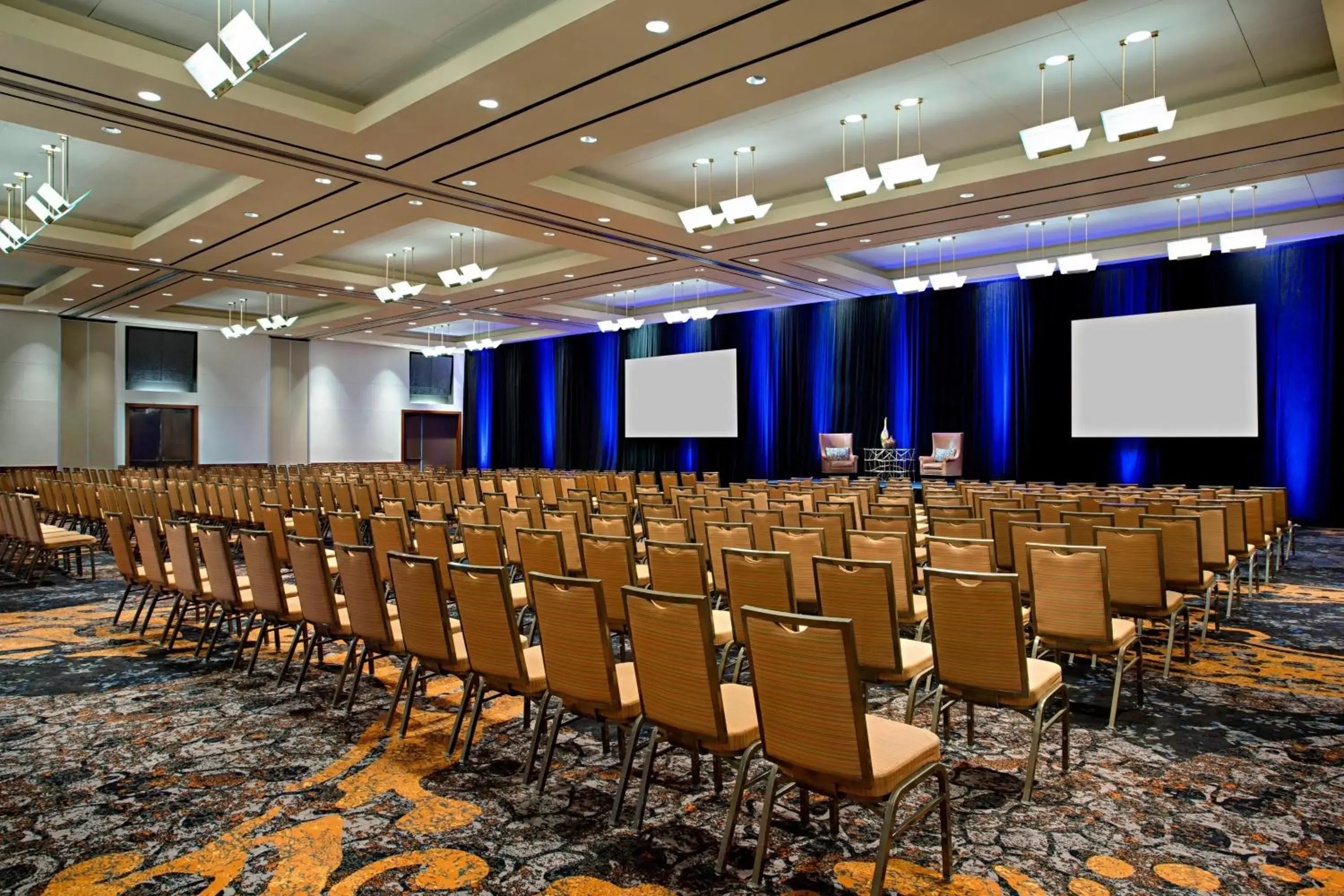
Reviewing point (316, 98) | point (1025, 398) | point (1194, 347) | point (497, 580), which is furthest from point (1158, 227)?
point (497, 580)

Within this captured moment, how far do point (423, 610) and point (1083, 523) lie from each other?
418cm

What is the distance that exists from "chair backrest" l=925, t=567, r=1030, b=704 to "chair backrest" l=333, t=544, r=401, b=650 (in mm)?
2548

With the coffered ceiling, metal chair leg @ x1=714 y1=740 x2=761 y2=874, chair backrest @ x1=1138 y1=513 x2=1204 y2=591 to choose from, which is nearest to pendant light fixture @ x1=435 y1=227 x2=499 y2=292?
the coffered ceiling

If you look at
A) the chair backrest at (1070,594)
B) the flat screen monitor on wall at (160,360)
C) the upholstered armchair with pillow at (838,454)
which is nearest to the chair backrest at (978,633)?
the chair backrest at (1070,594)

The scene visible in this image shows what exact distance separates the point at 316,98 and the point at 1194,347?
13779 mm

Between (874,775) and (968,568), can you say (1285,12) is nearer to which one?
(968,568)

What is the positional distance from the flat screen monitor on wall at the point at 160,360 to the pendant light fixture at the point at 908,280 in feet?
58.3

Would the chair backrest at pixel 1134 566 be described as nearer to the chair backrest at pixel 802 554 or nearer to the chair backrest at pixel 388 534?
the chair backrest at pixel 802 554

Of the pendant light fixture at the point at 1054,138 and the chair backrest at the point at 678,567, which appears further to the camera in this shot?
the pendant light fixture at the point at 1054,138

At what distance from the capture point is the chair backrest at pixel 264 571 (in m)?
4.71

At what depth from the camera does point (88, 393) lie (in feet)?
64.3

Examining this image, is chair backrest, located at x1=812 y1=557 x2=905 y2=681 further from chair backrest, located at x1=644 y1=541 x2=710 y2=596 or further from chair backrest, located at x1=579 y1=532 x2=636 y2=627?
chair backrest, located at x1=579 y1=532 x2=636 y2=627

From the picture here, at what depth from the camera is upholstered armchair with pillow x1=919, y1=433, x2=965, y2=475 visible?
16.1 m

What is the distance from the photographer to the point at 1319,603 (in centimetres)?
731
